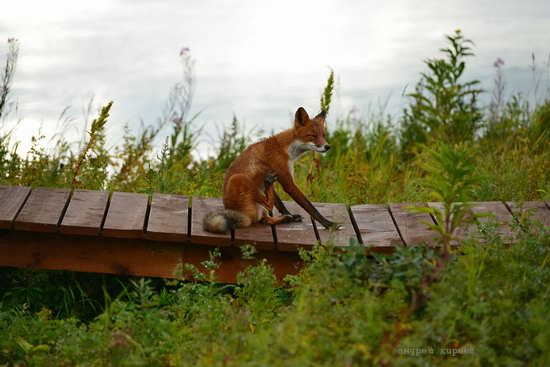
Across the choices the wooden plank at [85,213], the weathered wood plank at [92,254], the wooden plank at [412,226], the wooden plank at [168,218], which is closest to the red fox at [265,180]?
the wooden plank at [168,218]

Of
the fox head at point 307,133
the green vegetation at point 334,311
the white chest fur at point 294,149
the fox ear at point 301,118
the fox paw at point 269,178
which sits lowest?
the green vegetation at point 334,311

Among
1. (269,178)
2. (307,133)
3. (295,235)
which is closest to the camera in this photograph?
(295,235)

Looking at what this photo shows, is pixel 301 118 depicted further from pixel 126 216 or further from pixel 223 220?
pixel 126 216

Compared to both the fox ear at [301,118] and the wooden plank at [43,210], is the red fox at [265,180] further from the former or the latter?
the wooden plank at [43,210]

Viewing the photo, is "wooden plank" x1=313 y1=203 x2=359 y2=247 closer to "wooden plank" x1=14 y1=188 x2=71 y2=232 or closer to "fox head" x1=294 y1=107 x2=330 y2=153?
"fox head" x1=294 y1=107 x2=330 y2=153

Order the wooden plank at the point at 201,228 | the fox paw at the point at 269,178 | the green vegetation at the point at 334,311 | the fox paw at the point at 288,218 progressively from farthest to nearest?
the fox paw at the point at 288,218 → the fox paw at the point at 269,178 → the wooden plank at the point at 201,228 → the green vegetation at the point at 334,311

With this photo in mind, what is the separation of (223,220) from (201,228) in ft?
0.92

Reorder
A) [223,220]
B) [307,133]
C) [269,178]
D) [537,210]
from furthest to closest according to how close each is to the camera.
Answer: [537,210], [307,133], [269,178], [223,220]

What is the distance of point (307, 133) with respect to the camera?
675 cm

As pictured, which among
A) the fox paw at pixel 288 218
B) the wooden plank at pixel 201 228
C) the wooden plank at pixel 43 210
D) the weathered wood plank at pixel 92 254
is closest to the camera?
the wooden plank at pixel 201 228

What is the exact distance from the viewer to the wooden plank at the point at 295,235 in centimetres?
618

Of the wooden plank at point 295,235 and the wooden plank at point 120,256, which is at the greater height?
the wooden plank at point 295,235

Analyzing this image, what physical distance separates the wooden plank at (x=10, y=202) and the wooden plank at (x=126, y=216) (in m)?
0.73

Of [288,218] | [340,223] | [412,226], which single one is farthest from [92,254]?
[412,226]
